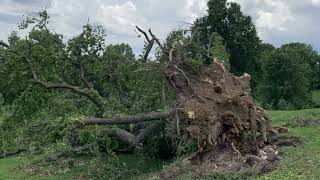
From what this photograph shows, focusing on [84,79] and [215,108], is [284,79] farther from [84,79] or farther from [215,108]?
[215,108]

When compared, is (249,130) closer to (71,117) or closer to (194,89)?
(194,89)

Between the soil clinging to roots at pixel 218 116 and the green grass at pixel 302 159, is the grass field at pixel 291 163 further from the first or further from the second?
the soil clinging to roots at pixel 218 116

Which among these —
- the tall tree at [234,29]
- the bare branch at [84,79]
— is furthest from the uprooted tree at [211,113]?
the tall tree at [234,29]

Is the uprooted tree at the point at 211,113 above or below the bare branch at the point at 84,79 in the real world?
below

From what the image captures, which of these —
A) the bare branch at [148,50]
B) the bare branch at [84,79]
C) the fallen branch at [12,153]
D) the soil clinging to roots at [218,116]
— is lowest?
the fallen branch at [12,153]

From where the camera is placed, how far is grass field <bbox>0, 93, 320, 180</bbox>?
12.7 metres

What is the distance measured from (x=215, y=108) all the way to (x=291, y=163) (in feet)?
8.57

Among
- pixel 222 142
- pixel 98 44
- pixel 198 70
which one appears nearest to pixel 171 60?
pixel 198 70

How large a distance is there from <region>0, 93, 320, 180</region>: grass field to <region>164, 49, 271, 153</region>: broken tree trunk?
1158mm

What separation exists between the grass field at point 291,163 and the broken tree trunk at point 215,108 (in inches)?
45.6

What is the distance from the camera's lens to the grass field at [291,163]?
12734 millimetres

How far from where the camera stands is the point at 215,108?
15211mm

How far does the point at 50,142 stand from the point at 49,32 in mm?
4275

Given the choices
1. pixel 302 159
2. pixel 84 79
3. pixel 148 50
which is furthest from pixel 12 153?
pixel 302 159
